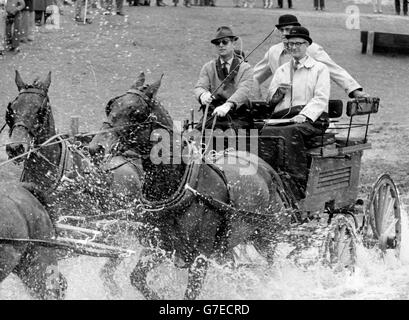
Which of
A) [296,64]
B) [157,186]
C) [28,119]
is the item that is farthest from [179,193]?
[296,64]

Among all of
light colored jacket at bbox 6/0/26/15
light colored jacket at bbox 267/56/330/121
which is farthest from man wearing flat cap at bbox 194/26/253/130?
light colored jacket at bbox 6/0/26/15

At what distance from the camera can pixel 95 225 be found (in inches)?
274

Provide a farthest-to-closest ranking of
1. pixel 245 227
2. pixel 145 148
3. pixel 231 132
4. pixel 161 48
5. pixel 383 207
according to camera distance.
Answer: pixel 161 48 → pixel 383 207 → pixel 231 132 → pixel 245 227 → pixel 145 148

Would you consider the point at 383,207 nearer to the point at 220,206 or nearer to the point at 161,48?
the point at 220,206

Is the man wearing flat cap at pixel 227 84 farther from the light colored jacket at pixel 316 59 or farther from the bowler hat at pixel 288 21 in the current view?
the bowler hat at pixel 288 21

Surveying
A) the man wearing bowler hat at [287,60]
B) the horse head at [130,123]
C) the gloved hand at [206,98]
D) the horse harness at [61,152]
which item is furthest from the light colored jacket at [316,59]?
the horse harness at [61,152]

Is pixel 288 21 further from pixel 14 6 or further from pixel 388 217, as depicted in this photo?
pixel 14 6

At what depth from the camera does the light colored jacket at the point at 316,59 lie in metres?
9.18

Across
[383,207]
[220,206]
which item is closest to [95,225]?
[220,206]

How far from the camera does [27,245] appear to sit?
5.98 metres

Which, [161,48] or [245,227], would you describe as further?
[161,48]

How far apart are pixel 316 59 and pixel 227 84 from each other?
1.58m

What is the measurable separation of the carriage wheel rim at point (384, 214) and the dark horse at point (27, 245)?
3.43 meters
